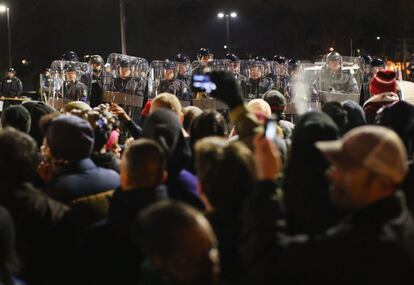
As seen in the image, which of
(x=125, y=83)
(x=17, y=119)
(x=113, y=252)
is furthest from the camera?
(x=125, y=83)

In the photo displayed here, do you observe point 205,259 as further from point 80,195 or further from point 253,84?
point 253,84

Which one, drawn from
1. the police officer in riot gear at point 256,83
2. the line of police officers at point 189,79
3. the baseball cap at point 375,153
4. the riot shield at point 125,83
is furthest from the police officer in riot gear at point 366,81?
the baseball cap at point 375,153

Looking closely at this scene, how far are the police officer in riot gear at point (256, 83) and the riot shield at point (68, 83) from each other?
10.5 feet

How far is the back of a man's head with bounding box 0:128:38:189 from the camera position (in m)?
3.93

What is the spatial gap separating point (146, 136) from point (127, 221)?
1.16 meters

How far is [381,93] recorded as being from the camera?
8383mm

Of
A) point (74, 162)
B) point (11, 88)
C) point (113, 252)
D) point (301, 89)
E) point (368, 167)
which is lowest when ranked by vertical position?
point (113, 252)

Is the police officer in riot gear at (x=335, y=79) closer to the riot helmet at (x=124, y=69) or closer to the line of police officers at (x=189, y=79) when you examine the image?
the line of police officers at (x=189, y=79)

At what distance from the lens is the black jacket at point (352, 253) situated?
104 inches

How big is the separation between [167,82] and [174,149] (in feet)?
27.4

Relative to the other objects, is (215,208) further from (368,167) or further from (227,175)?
(368,167)

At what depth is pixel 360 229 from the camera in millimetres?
2711

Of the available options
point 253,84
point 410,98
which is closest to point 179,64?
point 253,84

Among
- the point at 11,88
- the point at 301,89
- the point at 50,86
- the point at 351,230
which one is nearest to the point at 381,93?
the point at 301,89
